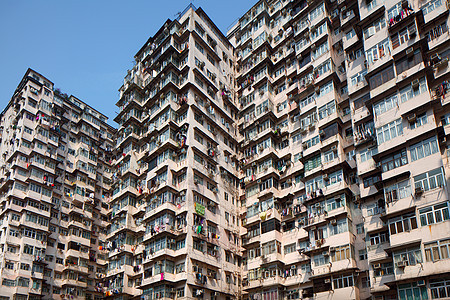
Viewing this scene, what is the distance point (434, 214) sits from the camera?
25375 millimetres

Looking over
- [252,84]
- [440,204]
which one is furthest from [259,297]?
[252,84]

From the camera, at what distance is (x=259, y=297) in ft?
123

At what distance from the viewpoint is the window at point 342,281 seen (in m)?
30.8

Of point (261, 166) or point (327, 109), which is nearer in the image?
point (327, 109)

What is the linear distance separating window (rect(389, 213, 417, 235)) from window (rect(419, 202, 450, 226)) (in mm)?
624

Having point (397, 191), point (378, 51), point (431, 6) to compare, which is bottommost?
point (397, 191)

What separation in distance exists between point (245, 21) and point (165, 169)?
2574cm

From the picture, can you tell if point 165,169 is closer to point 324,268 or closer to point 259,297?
point 259,297

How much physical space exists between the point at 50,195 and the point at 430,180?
46.6 m

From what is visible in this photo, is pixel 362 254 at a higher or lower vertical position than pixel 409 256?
higher

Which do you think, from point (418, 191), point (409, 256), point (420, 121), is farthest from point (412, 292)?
point (420, 121)

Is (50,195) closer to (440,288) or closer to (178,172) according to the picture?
(178,172)

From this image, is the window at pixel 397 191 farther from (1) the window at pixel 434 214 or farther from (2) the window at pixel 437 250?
(2) the window at pixel 437 250

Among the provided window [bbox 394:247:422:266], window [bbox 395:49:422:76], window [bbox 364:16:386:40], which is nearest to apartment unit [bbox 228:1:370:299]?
window [bbox 394:247:422:266]
